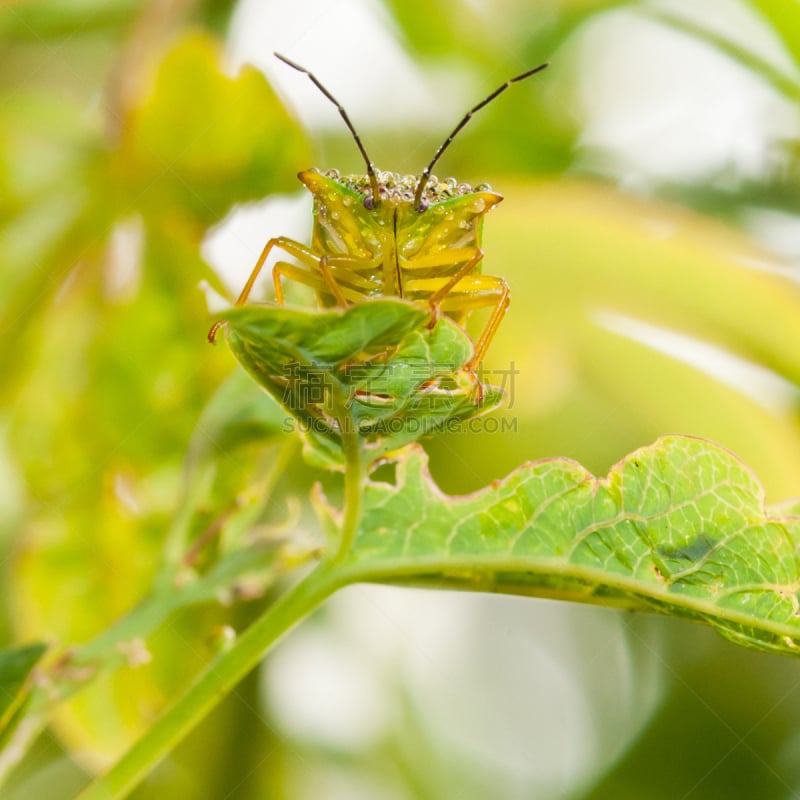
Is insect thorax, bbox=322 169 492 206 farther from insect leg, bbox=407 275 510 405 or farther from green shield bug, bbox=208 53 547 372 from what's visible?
insect leg, bbox=407 275 510 405

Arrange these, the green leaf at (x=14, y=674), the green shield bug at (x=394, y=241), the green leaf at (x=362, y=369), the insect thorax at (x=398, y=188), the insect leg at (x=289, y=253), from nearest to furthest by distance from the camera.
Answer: the green leaf at (x=362, y=369) < the green leaf at (x=14, y=674) < the insect leg at (x=289, y=253) < the green shield bug at (x=394, y=241) < the insect thorax at (x=398, y=188)

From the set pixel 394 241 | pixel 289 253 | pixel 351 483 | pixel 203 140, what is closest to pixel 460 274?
pixel 394 241

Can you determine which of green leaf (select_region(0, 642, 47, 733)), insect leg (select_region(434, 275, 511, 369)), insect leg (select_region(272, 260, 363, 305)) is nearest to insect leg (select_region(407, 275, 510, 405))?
insect leg (select_region(434, 275, 511, 369))

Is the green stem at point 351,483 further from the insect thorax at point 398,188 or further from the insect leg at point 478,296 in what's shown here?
the insect thorax at point 398,188

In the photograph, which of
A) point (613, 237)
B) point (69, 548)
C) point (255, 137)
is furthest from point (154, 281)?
point (613, 237)

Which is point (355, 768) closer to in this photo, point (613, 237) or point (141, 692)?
point (141, 692)

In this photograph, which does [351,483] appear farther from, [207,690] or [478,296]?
[478,296]

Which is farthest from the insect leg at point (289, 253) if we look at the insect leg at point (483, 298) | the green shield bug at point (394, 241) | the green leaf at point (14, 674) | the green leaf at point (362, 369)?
the green leaf at point (14, 674)
